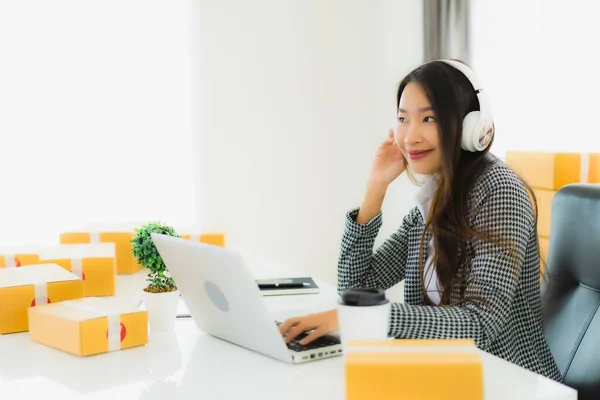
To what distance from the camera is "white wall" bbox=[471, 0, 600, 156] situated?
2.82 meters

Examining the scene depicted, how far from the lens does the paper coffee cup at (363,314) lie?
1060mm

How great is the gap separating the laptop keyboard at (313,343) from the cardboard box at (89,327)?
0.94ft

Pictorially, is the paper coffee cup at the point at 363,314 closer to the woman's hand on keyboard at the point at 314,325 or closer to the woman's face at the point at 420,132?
the woman's hand on keyboard at the point at 314,325

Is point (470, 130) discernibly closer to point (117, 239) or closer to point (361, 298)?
point (361, 298)

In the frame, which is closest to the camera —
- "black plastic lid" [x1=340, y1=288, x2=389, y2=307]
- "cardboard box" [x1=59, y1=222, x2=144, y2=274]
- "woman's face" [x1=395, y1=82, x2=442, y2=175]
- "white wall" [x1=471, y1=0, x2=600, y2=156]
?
"black plastic lid" [x1=340, y1=288, x2=389, y2=307]

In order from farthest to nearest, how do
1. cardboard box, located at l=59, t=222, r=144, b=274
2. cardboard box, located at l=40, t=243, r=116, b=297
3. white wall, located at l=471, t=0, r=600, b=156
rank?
white wall, located at l=471, t=0, r=600, b=156 → cardboard box, located at l=59, t=222, r=144, b=274 → cardboard box, located at l=40, t=243, r=116, b=297

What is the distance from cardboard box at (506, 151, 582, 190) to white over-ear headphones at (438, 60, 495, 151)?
3.84ft

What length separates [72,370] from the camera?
1223mm

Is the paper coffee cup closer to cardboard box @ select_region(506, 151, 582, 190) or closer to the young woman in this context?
the young woman

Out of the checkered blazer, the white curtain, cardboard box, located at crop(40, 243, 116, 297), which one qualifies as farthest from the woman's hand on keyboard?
the white curtain

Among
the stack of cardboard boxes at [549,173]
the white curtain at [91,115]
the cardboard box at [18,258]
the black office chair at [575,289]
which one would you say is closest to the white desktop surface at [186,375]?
the black office chair at [575,289]

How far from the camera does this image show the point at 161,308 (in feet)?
4.77

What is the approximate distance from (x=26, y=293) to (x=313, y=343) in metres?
0.61

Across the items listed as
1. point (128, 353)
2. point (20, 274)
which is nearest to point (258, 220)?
point (20, 274)
